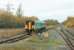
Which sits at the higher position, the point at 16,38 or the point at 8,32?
the point at 8,32

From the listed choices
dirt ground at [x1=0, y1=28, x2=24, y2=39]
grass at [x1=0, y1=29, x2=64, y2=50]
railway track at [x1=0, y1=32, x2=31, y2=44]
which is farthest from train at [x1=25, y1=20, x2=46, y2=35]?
Answer: dirt ground at [x1=0, y1=28, x2=24, y2=39]

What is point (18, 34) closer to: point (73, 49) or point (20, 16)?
point (20, 16)

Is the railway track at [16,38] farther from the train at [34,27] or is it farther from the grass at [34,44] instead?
the grass at [34,44]

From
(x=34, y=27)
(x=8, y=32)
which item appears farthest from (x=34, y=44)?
(x=34, y=27)

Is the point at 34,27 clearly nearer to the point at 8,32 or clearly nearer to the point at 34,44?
the point at 8,32

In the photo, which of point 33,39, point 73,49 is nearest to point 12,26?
point 33,39

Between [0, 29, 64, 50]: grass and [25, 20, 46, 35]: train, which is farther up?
[25, 20, 46, 35]: train

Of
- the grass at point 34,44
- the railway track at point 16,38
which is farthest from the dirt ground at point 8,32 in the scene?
the grass at point 34,44

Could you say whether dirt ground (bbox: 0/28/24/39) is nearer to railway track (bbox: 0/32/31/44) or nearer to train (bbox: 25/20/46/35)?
railway track (bbox: 0/32/31/44)

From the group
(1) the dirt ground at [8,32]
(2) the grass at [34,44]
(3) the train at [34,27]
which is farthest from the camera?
(3) the train at [34,27]

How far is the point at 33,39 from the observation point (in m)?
6.05

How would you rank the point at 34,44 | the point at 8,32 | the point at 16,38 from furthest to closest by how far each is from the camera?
the point at 16,38 < the point at 8,32 < the point at 34,44

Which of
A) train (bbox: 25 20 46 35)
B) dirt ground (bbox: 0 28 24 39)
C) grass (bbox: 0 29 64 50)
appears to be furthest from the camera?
train (bbox: 25 20 46 35)

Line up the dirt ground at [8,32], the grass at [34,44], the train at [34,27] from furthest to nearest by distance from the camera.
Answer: the train at [34,27] → the dirt ground at [8,32] → the grass at [34,44]
